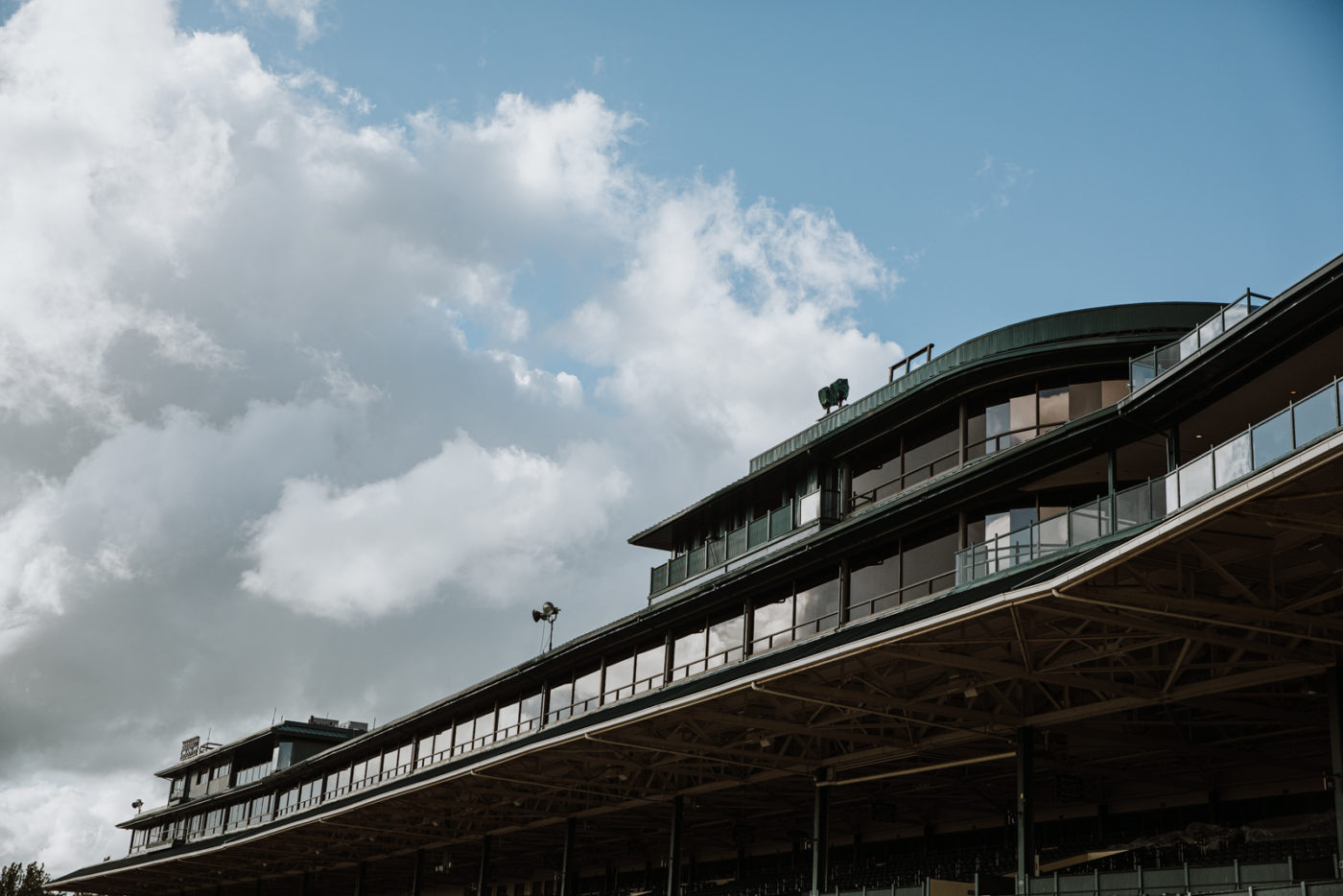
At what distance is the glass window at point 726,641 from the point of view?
39938 millimetres

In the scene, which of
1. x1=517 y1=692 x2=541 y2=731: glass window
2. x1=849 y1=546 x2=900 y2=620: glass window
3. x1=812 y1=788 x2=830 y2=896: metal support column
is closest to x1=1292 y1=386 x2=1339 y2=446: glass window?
x1=849 y1=546 x2=900 y2=620: glass window

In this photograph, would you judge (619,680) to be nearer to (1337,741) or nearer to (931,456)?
(931,456)

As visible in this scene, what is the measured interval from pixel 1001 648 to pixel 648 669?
1840 centimetres

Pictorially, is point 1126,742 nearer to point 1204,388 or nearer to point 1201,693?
point 1201,693

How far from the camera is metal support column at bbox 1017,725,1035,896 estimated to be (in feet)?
91.9

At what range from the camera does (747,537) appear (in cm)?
4178

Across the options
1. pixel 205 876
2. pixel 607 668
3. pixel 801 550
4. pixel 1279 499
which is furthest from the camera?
pixel 205 876

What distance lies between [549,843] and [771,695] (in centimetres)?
3025

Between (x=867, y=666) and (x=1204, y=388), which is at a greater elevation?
(x=1204, y=388)

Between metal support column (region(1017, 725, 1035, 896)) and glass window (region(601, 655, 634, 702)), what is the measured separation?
17439mm

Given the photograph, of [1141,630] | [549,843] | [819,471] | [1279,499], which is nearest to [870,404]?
[819,471]

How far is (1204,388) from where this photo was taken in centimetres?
2702

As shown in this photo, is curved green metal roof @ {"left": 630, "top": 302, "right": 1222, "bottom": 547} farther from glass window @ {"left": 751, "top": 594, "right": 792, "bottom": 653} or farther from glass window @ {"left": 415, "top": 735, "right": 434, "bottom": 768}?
glass window @ {"left": 415, "top": 735, "right": 434, "bottom": 768}

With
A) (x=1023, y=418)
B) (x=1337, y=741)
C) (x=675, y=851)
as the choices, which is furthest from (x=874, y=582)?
(x=1337, y=741)
